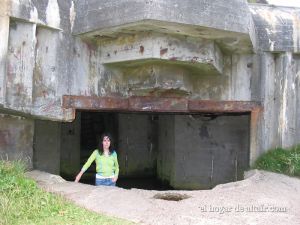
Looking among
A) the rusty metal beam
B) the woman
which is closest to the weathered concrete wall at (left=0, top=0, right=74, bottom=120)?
the rusty metal beam

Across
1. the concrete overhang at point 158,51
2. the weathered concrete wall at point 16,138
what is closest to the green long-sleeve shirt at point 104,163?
the weathered concrete wall at point 16,138

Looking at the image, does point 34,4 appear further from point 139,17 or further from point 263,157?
point 263,157

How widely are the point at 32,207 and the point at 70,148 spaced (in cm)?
649

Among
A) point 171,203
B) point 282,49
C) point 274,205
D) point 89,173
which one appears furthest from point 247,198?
point 89,173

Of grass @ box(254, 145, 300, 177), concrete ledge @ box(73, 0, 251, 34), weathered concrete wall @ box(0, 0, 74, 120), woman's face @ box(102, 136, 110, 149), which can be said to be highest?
concrete ledge @ box(73, 0, 251, 34)

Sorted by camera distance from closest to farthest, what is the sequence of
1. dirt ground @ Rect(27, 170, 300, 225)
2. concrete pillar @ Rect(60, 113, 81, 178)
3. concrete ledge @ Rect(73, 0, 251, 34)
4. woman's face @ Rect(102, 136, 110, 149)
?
1. dirt ground @ Rect(27, 170, 300, 225)
2. concrete ledge @ Rect(73, 0, 251, 34)
3. woman's face @ Rect(102, 136, 110, 149)
4. concrete pillar @ Rect(60, 113, 81, 178)

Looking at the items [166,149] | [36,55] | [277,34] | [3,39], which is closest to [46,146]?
[36,55]

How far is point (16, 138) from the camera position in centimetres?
551

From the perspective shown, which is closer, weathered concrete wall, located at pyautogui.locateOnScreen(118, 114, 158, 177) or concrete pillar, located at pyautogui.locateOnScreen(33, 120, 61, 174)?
concrete pillar, located at pyautogui.locateOnScreen(33, 120, 61, 174)

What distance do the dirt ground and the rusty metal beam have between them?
1077mm

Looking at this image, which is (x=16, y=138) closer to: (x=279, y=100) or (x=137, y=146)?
(x=279, y=100)

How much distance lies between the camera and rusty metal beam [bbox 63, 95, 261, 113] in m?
5.79

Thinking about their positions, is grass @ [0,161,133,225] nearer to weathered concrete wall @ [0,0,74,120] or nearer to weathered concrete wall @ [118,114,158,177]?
weathered concrete wall @ [0,0,74,120]

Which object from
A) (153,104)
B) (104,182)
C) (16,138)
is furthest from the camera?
(153,104)
